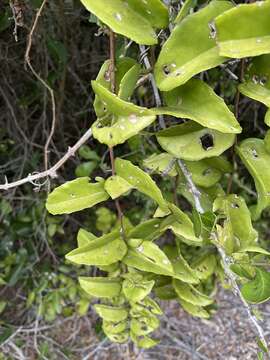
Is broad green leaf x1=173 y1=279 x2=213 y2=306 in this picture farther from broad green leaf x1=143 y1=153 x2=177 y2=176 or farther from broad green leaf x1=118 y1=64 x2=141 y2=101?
broad green leaf x1=118 y1=64 x2=141 y2=101

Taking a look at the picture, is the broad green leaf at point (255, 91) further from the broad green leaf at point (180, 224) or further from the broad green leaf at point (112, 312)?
the broad green leaf at point (112, 312)

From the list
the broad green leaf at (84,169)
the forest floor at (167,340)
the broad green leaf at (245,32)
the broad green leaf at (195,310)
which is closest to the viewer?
the broad green leaf at (245,32)

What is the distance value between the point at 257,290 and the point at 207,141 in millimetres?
149

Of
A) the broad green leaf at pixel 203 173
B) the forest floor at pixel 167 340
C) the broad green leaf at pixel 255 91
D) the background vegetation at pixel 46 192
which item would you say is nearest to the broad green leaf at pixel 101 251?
the broad green leaf at pixel 203 173

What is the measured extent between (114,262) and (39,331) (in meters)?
0.68

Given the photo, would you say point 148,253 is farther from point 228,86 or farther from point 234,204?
point 228,86

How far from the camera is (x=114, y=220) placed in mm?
1120

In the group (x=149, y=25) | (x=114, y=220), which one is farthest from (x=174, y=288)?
(x=114, y=220)

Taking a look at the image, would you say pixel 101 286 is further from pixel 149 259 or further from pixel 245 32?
pixel 245 32

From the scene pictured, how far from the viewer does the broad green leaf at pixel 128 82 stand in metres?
0.44

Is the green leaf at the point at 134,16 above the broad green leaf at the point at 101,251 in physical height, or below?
above

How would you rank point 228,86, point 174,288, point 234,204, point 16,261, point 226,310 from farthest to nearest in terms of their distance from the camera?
point 226,310
point 16,261
point 228,86
point 174,288
point 234,204

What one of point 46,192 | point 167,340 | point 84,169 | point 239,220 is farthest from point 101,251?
point 167,340

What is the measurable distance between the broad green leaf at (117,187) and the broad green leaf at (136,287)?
0.14m
